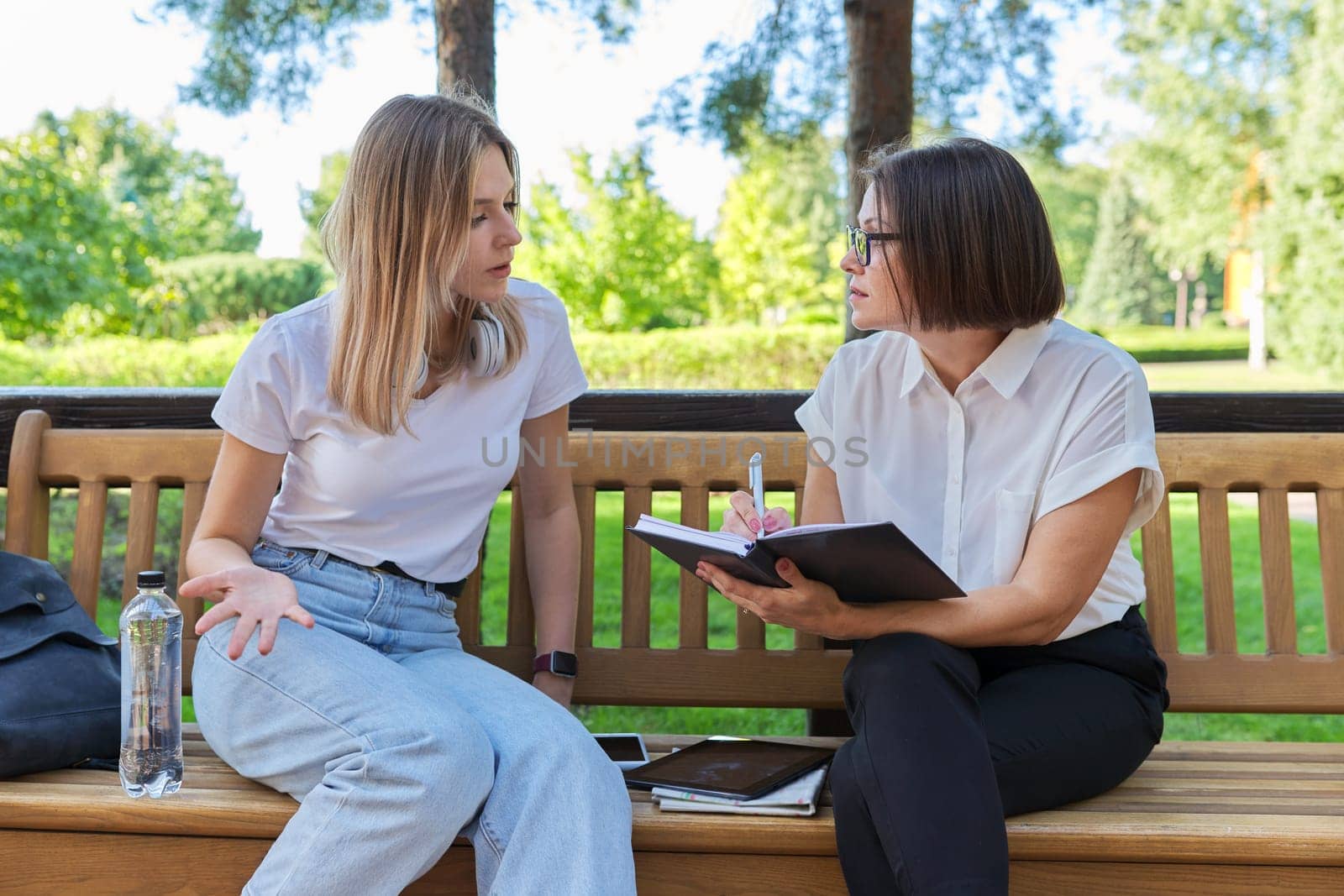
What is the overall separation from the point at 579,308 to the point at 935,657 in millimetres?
16086

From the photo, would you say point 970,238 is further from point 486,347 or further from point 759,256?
point 759,256

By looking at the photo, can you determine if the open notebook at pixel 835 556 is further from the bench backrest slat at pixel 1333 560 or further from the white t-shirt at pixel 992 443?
the bench backrest slat at pixel 1333 560

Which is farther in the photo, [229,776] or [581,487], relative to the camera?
[581,487]

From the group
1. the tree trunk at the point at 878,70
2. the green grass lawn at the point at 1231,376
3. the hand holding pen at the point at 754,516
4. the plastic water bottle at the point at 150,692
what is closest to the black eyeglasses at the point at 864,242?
the hand holding pen at the point at 754,516

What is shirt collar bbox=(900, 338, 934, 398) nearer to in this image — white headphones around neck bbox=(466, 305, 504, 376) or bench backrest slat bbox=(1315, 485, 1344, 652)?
white headphones around neck bbox=(466, 305, 504, 376)

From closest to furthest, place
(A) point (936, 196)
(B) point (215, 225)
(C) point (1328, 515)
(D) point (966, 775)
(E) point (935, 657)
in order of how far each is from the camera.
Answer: (D) point (966, 775) < (E) point (935, 657) < (A) point (936, 196) < (C) point (1328, 515) < (B) point (215, 225)

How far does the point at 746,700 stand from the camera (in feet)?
10.0

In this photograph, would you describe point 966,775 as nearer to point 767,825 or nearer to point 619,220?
point 767,825

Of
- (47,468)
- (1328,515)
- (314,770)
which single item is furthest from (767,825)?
(47,468)

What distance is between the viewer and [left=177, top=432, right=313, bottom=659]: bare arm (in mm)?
2268

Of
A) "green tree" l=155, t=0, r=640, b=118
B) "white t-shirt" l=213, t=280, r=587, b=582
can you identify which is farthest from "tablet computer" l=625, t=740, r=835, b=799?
"green tree" l=155, t=0, r=640, b=118

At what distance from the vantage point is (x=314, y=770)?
7.32 ft

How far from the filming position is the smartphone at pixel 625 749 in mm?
2643

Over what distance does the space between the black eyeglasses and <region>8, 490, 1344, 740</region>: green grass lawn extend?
7.07 feet
